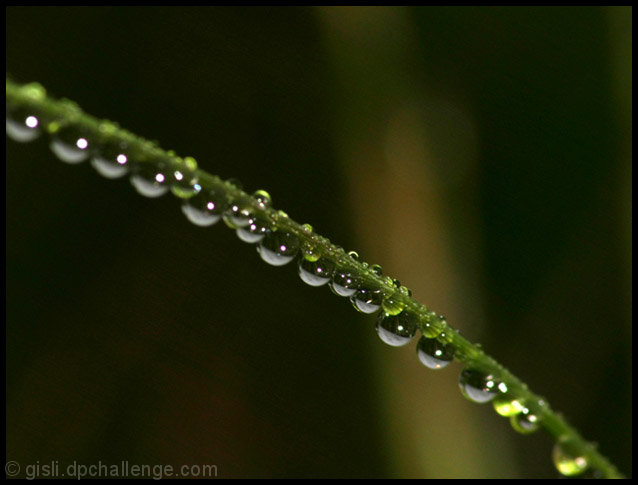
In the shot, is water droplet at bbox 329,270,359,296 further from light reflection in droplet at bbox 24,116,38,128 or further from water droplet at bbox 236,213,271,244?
light reflection in droplet at bbox 24,116,38,128

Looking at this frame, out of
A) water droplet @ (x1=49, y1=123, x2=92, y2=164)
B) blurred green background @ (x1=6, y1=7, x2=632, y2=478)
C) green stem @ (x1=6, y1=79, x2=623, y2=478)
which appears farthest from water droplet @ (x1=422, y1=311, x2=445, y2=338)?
blurred green background @ (x1=6, y1=7, x2=632, y2=478)

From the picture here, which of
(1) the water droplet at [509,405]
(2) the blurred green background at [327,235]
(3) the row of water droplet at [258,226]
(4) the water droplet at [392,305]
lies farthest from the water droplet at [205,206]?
(2) the blurred green background at [327,235]

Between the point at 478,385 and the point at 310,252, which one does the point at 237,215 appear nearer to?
the point at 310,252

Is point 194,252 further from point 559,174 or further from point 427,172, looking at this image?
point 559,174

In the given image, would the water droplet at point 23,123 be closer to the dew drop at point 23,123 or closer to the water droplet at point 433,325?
the dew drop at point 23,123

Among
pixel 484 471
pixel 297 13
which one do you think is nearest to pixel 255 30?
pixel 297 13

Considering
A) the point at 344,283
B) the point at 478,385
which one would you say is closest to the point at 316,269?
the point at 344,283
